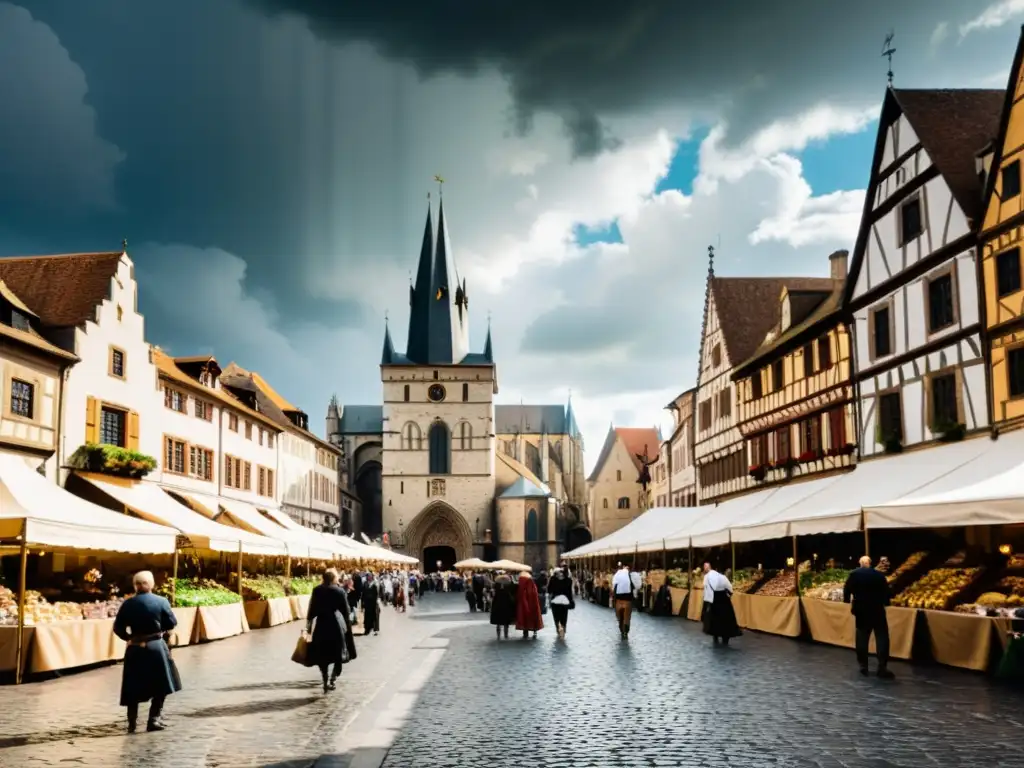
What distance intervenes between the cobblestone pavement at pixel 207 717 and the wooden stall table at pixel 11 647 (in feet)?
1.72

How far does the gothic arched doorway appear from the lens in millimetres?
87750

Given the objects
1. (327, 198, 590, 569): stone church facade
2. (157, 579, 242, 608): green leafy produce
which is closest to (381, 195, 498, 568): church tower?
(327, 198, 590, 569): stone church facade

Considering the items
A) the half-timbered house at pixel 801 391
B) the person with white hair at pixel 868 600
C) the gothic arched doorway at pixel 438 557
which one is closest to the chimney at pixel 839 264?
the half-timbered house at pixel 801 391

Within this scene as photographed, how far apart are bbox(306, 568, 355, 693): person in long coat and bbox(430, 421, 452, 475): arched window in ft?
236

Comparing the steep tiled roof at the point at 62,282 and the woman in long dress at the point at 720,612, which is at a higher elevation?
the steep tiled roof at the point at 62,282

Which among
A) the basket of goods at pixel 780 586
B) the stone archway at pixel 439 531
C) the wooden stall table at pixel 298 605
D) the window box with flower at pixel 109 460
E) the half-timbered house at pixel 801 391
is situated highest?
the half-timbered house at pixel 801 391

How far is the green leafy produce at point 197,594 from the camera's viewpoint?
22375mm

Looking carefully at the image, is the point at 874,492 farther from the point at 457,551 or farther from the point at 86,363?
the point at 457,551

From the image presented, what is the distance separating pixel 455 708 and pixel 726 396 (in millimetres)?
30178

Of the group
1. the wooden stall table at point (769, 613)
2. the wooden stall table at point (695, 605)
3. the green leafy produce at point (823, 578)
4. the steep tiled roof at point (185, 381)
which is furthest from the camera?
the steep tiled roof at point (185, 381)

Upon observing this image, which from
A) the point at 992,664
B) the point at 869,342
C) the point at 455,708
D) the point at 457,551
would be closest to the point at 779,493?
the point at 869,342

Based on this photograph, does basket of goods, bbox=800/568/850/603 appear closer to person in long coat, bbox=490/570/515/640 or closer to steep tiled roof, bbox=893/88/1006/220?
person in long coat, bbox=490/570/515/640

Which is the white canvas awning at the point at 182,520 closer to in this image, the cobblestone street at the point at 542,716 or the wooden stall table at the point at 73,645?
the wooden stall table at the point at 73,645

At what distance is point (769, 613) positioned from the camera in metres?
22.7
